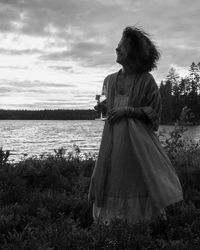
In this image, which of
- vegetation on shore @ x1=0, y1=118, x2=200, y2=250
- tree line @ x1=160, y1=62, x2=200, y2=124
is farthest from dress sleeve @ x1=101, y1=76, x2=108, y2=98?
tree line @ x1=160, y1=62, x2=200, y2=124

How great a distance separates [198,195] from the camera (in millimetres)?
6480

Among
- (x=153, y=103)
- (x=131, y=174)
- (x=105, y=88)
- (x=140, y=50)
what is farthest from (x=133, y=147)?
(x=140, y=50)

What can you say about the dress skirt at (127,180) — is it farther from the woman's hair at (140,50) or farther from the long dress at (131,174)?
the woman's hair at (140,50)

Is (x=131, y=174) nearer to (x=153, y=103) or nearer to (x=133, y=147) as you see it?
(x=133, y=147)

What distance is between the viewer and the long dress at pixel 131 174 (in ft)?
15.1

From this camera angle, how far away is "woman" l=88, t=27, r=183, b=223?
4645 millimetres

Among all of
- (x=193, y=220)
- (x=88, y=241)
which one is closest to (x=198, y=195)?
(x=193, y=220)

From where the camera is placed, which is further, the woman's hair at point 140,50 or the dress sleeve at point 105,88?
the dress sleeve at point 105,88

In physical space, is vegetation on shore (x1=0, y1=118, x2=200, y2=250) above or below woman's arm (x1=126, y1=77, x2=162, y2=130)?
below

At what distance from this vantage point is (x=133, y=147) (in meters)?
4.65

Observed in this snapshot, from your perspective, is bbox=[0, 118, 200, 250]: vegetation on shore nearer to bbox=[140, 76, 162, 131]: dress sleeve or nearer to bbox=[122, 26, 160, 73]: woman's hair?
bbox=[140, 76, 162, 131]: dress sleeve

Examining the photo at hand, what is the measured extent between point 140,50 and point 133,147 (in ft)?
3.64

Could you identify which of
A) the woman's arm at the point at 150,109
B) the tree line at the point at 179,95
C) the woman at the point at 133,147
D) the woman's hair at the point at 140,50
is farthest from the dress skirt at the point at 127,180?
the tree line at the point at 179,95

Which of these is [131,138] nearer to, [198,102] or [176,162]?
[176,162]
